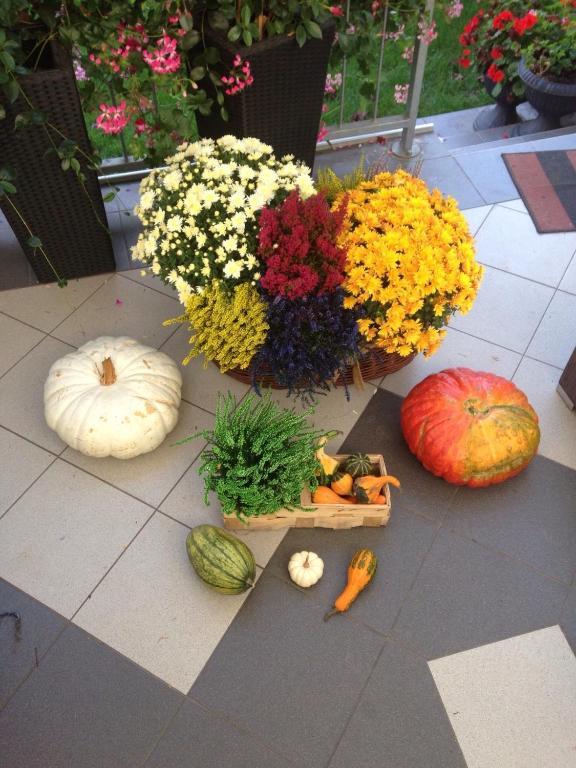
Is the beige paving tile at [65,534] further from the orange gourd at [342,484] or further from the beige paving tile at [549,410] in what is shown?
the beige paving tile at [549,410]

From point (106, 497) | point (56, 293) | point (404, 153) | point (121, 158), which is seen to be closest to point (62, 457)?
point (106, 497)

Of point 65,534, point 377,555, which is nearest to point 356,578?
point 377,555

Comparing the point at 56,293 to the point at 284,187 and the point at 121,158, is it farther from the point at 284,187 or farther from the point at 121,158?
the point at 284,187

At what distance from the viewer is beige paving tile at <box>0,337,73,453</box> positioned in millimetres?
2105

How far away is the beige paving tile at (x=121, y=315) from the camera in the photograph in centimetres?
240

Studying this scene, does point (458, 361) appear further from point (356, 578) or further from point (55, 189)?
point (55, 189)

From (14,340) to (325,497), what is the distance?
4.49 ft

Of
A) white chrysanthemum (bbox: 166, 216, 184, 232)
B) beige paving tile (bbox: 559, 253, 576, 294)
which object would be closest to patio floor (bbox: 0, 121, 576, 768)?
beige paving tile (bbox: 559, 253, 576, 294)

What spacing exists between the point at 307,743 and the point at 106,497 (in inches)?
36.2

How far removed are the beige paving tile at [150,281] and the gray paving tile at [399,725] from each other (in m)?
1.59

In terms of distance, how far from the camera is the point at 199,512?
1935 mm

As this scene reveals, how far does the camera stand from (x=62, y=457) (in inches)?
80.7

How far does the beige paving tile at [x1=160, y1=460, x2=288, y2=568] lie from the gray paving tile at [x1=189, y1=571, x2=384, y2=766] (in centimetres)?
11

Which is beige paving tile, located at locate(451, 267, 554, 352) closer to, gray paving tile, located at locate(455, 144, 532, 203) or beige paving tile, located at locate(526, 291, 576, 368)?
beige paving tile, located at locate(526, 291, 576, 368)
